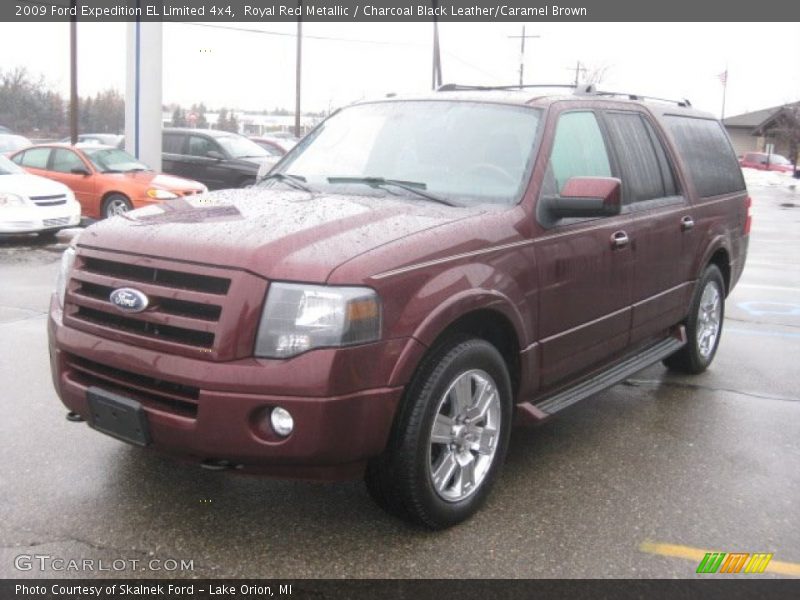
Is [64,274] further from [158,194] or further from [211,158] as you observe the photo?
[211,158]

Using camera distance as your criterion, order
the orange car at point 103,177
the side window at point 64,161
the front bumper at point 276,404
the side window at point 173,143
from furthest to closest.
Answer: the side window at point 173,143 < the side window at point 64,161 < the orange car at point 103,177 < the front bumper at point 276,404

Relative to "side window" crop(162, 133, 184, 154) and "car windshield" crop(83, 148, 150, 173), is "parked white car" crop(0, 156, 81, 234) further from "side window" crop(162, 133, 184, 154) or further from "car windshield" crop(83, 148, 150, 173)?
"side window" crop(162, 133, 184, 154)

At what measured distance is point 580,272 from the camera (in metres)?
4.28

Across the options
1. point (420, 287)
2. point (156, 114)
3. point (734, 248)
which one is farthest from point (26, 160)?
point (420, 287)

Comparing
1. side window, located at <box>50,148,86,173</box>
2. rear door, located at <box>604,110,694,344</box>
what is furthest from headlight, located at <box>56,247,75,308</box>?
side window, located at <box>50,148,86,173</box>

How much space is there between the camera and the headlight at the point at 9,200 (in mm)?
12320

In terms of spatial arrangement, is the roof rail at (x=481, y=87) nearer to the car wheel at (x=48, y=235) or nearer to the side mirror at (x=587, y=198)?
the side mirror at (x=587, y=198)

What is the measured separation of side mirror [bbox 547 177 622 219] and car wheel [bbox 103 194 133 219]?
11.8 metres

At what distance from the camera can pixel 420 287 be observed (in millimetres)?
3279

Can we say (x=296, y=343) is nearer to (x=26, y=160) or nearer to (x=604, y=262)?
(x=604, y=262)

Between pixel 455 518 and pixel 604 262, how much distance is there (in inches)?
68.0

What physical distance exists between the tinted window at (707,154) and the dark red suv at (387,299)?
0.78 metres

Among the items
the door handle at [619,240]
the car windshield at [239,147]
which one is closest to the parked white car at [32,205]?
the car windshield at [239,147]

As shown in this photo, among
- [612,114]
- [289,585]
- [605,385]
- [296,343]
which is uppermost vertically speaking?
[612,114]
